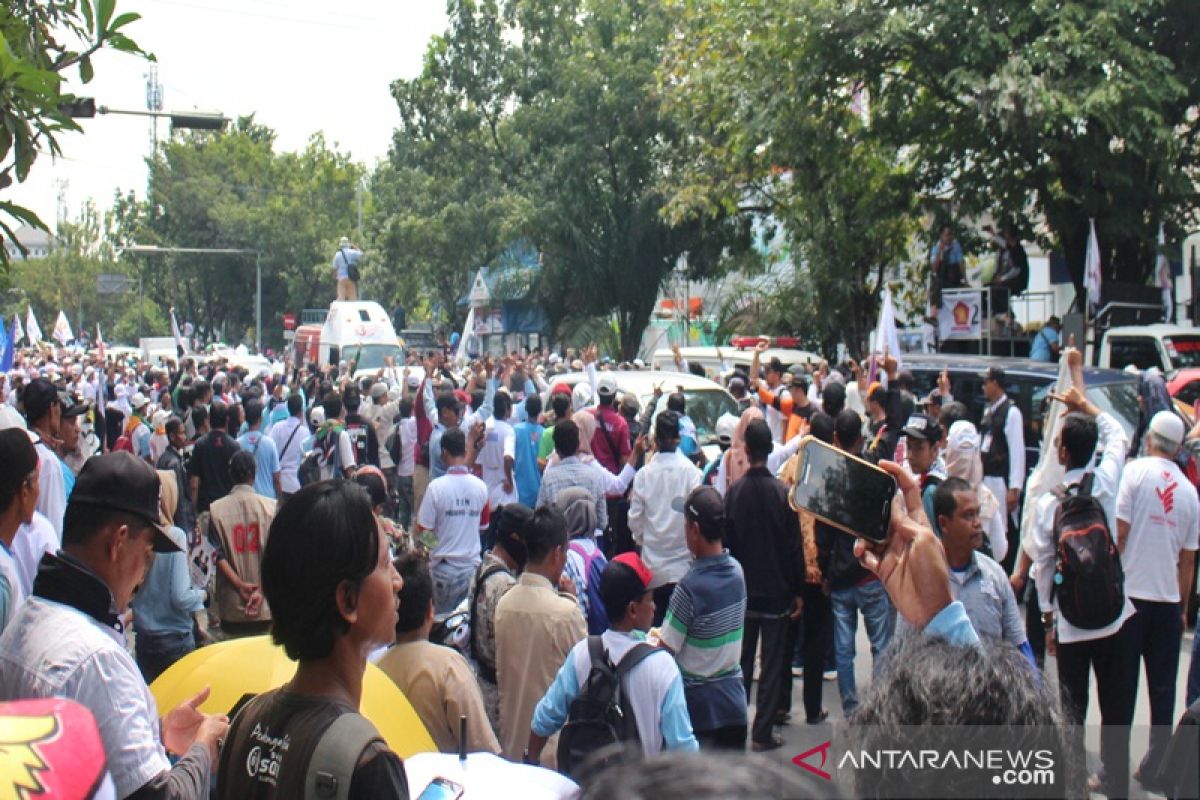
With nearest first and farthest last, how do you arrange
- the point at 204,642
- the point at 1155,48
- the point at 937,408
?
the point at 204,642 < the point at 937,408 < the point at 1155,48

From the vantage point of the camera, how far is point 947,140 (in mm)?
20391

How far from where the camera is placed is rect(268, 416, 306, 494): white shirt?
1161 centimetres

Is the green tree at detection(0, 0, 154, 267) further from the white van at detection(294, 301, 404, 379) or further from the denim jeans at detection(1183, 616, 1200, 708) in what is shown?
the white van at detection(294, 301, 404, 379)

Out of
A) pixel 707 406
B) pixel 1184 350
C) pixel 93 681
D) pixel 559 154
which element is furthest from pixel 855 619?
pixel 559 154

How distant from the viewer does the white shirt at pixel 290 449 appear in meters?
11.6

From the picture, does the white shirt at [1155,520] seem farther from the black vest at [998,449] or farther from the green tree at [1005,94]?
the green tree at [1005,94]

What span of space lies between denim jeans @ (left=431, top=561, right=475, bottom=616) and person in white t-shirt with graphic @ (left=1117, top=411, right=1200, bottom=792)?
145 inches

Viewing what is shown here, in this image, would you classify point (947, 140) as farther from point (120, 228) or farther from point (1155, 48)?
point (120, 228)

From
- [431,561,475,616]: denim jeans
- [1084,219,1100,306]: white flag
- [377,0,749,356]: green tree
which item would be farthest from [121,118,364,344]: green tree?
Answer: [431,561,475,616]: denim jeans

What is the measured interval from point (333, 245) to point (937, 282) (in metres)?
40.5

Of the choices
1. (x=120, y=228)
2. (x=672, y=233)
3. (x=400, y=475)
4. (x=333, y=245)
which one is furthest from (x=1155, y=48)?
(x=120, y=228)

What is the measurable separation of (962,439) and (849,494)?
216 inches

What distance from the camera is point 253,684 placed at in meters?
3.35

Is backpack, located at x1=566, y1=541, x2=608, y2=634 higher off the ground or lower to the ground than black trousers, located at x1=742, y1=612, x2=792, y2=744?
higher
